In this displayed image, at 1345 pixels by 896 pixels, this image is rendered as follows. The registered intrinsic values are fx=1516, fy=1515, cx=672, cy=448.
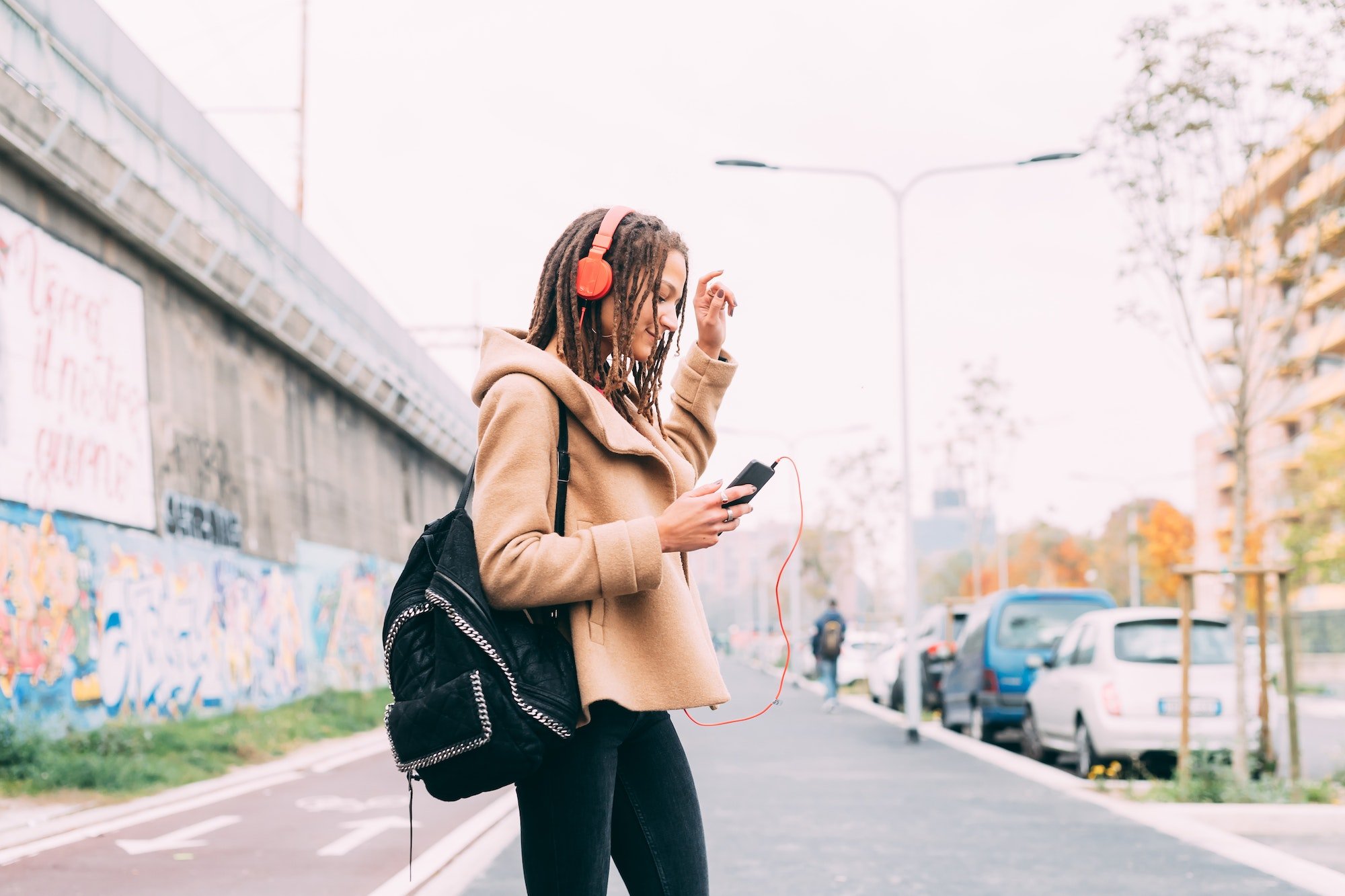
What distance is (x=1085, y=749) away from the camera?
1191 cm

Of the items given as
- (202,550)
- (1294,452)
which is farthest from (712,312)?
(1294,452)

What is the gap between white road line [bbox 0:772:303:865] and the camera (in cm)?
737

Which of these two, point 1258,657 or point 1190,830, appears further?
point 1258,657

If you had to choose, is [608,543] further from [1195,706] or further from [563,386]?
[1195,706]

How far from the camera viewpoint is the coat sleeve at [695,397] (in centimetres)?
300

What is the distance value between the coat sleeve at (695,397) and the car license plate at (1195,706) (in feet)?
30.7

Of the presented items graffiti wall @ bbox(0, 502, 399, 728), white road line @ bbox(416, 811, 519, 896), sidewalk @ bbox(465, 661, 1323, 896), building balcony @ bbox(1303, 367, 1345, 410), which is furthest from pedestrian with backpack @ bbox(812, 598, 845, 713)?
building balcony @ bbox(1303, 367, 1345, 410)

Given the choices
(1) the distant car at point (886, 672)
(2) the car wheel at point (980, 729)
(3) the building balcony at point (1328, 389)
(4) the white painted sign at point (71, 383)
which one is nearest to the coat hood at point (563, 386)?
(4) the white painted sign at point (71, 383)

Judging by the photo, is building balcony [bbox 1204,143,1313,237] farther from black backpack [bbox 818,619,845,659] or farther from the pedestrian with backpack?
Answer: black backpack [bbox 818,619,845,659]

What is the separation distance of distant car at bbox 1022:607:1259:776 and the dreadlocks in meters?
9.40

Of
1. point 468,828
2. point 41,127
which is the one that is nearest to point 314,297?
point 41,127

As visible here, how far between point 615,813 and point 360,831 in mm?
6132

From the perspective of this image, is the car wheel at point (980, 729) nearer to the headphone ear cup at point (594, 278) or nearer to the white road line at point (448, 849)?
the white road line at point (448, 849)

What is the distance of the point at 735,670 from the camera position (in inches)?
2094
